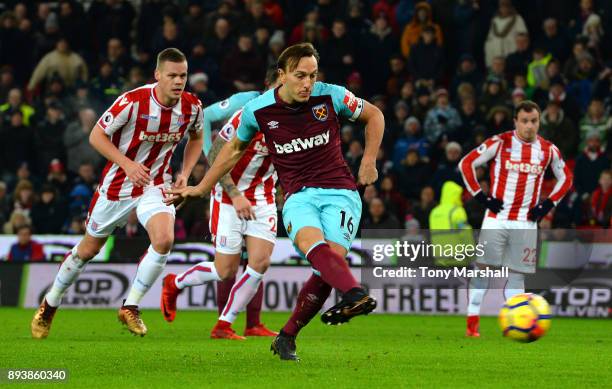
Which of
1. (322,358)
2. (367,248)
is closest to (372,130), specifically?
(322,358)

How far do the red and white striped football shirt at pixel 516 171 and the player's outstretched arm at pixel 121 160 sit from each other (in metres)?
4.10

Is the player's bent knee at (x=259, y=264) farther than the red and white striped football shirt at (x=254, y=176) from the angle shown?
No

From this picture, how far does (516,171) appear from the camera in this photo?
12789mm

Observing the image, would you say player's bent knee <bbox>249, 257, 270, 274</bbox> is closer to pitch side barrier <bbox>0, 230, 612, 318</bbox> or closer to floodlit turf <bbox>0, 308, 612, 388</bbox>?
floodlit turf <bbox>0, 308, 612, 388</bbox>

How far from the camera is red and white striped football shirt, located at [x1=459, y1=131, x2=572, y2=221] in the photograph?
12688 millimetres

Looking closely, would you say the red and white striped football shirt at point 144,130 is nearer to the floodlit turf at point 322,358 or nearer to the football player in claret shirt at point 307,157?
the floodlit turf at point 322,358

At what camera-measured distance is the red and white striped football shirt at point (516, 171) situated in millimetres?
12688

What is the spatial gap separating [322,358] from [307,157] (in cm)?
148

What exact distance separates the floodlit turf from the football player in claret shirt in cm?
70

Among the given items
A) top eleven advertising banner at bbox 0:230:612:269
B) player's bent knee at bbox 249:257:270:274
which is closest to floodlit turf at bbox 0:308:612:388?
player's bent knee at bbox 249:257:270:274

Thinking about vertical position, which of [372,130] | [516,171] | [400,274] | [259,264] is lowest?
[400,274]

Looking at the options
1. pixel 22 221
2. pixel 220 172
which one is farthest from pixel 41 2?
pixel 220 172

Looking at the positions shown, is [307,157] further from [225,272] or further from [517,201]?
[517,201]

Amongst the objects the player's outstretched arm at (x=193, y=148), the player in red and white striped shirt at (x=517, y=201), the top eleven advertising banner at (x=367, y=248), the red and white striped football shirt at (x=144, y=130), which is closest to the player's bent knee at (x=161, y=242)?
the red and white striped football shirt at (x=144, y=130)
